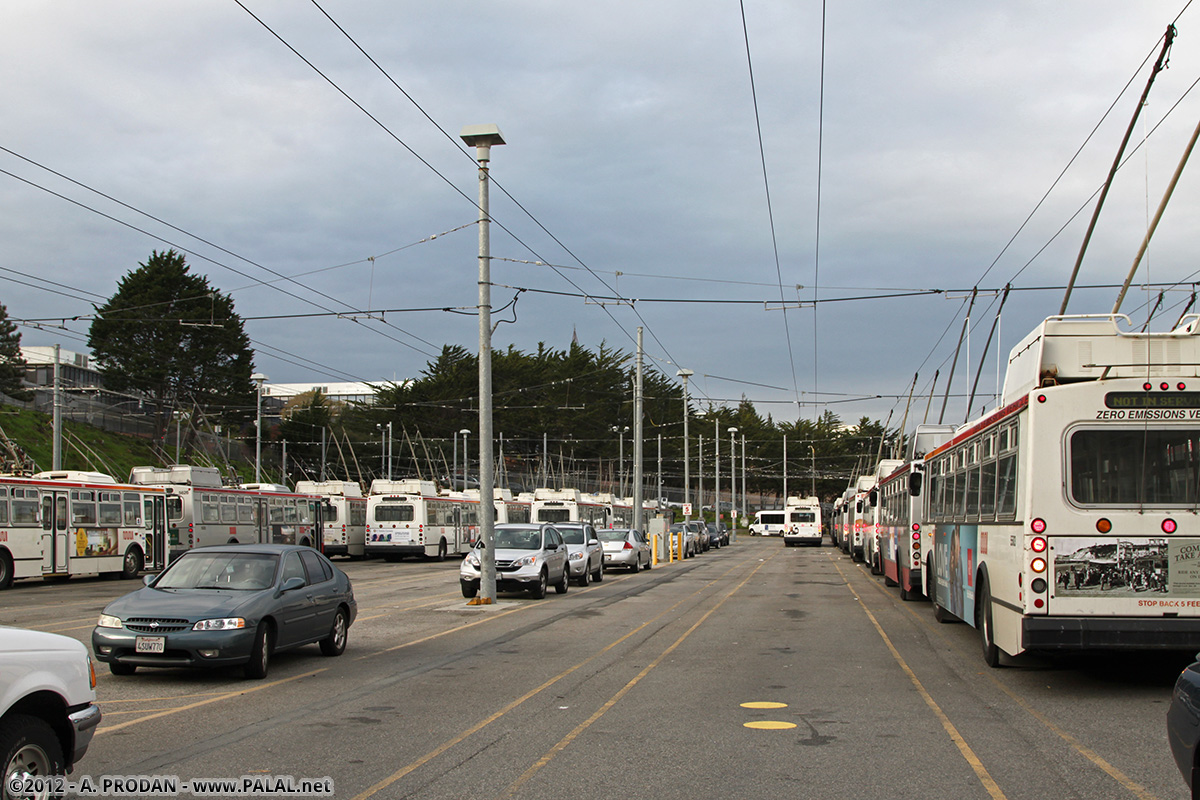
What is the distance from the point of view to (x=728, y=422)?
133 metres

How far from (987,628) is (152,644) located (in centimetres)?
878

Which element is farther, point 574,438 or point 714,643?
point 574,438

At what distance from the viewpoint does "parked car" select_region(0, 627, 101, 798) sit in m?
5.23

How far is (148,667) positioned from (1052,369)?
32.4 feet

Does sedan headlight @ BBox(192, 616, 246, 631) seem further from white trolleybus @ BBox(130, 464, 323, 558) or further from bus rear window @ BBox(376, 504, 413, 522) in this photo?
bus rear window @ BBox(376, 504, 413, 522)

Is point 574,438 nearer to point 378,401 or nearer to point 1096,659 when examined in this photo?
point 378,401

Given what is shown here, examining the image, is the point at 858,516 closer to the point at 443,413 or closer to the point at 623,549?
the point at 623,549

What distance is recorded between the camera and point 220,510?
122 ft

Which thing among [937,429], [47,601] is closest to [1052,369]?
[937,429]

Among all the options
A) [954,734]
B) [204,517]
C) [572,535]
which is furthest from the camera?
[204,517]

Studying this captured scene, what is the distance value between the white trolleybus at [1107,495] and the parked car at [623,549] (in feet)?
80.3

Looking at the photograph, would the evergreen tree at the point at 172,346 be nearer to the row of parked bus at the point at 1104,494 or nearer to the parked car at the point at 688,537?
the parked car at the point at 688,537

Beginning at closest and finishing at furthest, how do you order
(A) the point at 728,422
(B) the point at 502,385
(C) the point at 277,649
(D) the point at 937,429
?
(C) the point at 277,649 < (D) the point at 937,429 < (B) the point at 502,385 < (A) the point at 728,422

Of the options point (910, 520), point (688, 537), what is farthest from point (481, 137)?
point (688, 537)
